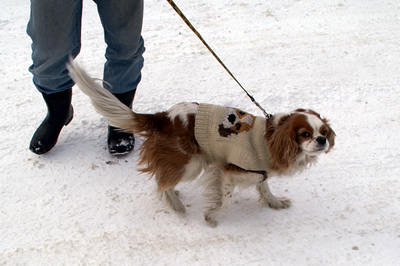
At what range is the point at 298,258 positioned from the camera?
211 cm

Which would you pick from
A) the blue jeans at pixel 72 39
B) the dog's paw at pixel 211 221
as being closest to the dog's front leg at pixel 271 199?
the dog's paw at pixel 211 221

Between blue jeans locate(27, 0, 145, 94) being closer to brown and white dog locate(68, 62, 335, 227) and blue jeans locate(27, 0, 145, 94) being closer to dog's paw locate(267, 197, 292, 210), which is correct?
brown and white dog locate(68, 62, 335, 227)

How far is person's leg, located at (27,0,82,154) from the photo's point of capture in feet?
7.40

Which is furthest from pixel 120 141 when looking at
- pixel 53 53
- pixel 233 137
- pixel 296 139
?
pixel 296 139

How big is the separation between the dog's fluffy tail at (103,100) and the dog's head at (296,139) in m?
0.86

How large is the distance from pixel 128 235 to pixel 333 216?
1.36m

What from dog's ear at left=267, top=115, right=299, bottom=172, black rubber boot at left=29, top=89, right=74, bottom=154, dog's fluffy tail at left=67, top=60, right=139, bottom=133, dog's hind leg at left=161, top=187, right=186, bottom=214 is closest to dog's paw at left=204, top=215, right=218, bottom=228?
dog's hind leg at left=161, top=187, right=186, bottom=214

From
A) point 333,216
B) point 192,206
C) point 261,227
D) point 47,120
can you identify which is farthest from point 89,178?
point 333,216

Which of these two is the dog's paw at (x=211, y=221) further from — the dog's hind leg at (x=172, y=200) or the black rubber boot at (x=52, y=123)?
the black rubber boot at (x=52, y=123)

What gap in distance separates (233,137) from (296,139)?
38 centimetres

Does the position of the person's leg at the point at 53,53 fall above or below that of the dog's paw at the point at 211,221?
above

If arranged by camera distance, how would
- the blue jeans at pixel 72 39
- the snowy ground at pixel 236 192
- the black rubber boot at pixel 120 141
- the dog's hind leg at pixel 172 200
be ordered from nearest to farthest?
the snowy ground at pixel 236 192 → the blue jeans at pixel 72 39 → the dog's hind leg at pixel 172 200 → the black rubber boot at pixel 120 141

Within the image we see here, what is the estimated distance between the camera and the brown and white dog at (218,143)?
2119 millimetres

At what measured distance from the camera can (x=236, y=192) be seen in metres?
2.67
